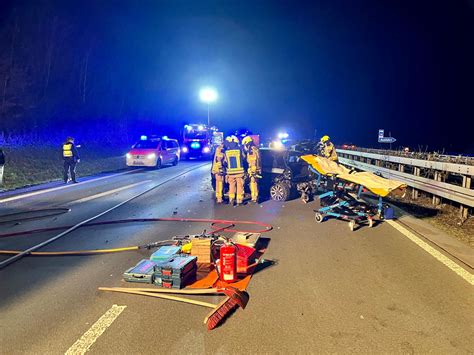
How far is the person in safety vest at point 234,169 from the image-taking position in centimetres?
965

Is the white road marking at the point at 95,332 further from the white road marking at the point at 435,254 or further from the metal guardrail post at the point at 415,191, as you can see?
the metal guardrail post at the point at 415,191

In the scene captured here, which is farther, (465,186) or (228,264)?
(465,186)

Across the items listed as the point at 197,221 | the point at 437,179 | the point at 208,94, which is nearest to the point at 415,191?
the point at 437,179

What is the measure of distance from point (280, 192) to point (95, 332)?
304 inches

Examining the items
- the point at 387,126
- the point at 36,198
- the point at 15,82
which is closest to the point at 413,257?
the point at 36,198

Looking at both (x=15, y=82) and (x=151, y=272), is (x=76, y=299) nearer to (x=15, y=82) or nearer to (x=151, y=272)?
(x=151, y=272)

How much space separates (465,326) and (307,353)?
1623 millimetres

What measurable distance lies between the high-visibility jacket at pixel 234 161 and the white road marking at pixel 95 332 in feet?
20.1

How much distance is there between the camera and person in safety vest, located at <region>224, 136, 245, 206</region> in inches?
380

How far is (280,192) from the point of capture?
10570 millimetres

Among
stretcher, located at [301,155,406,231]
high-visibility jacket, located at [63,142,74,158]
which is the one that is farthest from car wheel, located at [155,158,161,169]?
stretcher, located at [301,155,406,231]

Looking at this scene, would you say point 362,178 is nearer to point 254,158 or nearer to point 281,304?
point 254,158

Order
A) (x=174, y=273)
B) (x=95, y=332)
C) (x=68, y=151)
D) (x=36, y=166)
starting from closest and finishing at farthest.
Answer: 1. (x=95, y=332)
2. (x=174, y=273)
3. (x=68, y=151)
4. (x=36, y=166)

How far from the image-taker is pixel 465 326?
346 cm
